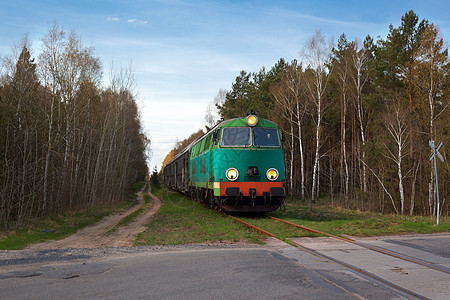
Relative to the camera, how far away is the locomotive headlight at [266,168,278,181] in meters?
14.9

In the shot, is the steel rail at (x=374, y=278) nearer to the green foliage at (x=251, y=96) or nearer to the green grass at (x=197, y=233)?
the green grass at (x=197, y=233)

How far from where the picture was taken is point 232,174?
578 inches

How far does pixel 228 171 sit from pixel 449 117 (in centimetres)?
1710

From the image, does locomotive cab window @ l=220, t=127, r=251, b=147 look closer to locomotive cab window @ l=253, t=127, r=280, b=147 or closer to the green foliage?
locomotive cab window @ l=253, t=127, r=280, b=147

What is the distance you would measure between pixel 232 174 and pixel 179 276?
8813 millimetres

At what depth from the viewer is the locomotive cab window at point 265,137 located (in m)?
15.4

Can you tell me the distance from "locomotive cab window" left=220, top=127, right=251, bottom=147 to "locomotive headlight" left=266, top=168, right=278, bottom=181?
4.60 ft

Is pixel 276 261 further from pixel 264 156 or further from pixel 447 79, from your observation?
pixel 447 79

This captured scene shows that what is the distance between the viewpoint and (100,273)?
20.6 ft

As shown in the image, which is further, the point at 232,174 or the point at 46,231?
the point at 232,174

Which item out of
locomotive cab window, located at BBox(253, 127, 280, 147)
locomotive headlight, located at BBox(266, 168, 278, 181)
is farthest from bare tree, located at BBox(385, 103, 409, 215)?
locomotive headlight, located at BBox(266, 168, 278, 181)

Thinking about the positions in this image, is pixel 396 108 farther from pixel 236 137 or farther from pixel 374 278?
pixel 374 278

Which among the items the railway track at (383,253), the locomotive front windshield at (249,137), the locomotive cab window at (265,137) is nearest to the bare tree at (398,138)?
the locomotive cab window at (265,137)

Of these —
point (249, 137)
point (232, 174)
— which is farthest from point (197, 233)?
point (249, 137)
